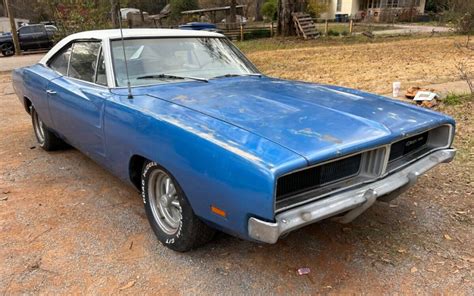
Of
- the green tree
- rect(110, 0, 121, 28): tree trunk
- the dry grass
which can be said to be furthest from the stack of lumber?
the green tree

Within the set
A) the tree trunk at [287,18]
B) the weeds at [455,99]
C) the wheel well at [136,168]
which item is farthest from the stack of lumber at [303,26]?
the wheel well at [136,168]

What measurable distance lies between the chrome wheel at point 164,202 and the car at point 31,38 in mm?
21705

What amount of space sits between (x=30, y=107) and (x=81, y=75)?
1800mm

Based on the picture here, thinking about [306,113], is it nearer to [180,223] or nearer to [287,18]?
[180,223]

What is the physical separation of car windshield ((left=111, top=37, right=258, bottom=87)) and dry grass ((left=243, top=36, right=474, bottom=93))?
178 inches

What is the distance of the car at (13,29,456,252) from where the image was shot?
2.11m

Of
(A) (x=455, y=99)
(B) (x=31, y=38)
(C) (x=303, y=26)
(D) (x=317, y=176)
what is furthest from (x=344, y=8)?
(D) (x=317, y=176)

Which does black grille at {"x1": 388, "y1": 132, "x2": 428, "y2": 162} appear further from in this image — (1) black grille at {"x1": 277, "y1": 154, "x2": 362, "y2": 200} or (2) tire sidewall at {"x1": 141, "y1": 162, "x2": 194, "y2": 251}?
(2) tire sidewall at {"x1": 141, "y1": 162, "x2": 194, "y2": 251}

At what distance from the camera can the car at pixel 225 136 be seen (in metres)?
2.11

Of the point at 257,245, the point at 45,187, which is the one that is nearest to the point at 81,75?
the point at 45,187

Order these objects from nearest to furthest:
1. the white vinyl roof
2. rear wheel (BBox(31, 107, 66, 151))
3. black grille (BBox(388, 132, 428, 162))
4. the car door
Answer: black grille (BBox(388, 132, 428, 162)), the car door, the white vinyl roof, rear wheel (BBox(31, 107, 66, 151))

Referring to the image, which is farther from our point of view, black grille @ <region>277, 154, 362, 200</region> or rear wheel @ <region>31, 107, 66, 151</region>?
rear wheel @ <region>31, 107, 66, 151</region>

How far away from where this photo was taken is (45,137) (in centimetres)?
486

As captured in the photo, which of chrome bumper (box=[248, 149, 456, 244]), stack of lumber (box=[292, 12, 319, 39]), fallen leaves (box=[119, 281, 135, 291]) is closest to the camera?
chrome bumper (box=[248, 149, 456, 244])
